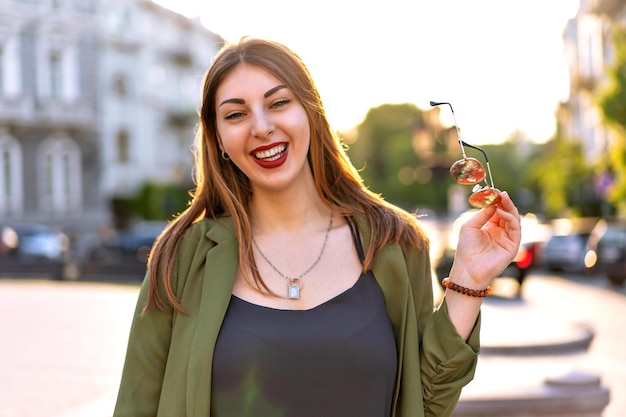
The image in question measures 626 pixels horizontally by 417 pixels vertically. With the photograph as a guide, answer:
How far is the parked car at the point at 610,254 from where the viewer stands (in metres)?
23.4

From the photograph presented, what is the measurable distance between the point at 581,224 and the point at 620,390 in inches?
859

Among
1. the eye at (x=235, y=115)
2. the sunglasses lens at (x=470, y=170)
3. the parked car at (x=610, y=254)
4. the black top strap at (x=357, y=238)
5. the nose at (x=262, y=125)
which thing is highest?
the eye at (x=235, y=115)

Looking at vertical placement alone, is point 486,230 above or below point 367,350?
above

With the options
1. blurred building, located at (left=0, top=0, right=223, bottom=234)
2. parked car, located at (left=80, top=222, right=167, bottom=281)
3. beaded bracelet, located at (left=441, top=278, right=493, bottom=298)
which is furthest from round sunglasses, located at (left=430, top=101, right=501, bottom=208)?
blurred building, located at (left=0, top=0, right=223, bottom=234)

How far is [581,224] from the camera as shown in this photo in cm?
3044

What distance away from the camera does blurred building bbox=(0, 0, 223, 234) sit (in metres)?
37.2

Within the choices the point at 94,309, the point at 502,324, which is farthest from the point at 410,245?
the point at 94,309

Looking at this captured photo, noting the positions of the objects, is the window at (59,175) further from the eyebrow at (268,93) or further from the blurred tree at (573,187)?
the eyebrow at (268,93)

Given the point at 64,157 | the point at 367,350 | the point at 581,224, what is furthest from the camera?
the point at 64,157

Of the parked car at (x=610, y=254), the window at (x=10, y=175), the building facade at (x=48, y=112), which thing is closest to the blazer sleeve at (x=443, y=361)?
the parked car at (x=610, y=254)

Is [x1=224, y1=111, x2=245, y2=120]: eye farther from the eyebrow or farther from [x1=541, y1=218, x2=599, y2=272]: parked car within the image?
[x1=541, y1=218, x2=599, y2=272]: parked car

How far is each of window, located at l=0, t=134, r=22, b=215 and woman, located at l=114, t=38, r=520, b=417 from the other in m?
35.1

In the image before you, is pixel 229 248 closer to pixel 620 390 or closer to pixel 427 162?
pixel 620 390

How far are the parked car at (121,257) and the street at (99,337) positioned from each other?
1.95 metres
